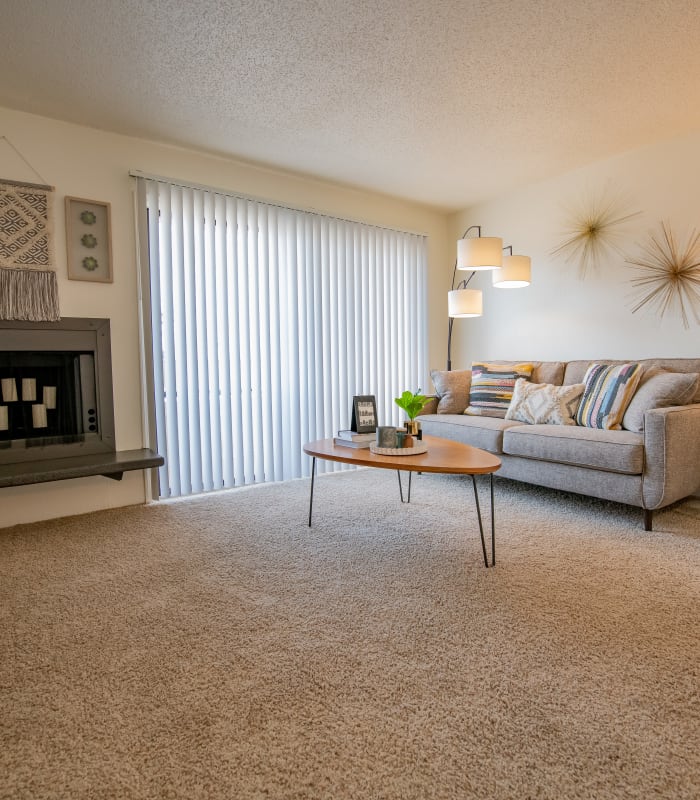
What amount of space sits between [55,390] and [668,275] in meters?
4.00

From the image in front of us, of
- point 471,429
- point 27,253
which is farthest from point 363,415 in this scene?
point 27,253

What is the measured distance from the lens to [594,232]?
12.3 ft

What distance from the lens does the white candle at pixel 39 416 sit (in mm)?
2936

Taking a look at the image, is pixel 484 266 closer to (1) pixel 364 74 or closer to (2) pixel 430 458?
(1) pixel 364 74

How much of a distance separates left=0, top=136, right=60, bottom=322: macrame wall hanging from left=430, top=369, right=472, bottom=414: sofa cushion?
2.73m

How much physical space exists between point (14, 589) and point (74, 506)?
3.61ft

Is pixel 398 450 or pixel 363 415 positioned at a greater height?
pixel 363 415

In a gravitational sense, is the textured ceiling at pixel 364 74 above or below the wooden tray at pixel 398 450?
above

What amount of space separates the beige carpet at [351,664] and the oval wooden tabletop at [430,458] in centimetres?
44

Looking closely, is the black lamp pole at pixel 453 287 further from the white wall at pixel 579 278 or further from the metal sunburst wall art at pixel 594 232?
the metal sunburst wall art at pixel 594 232

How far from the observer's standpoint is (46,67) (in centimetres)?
240

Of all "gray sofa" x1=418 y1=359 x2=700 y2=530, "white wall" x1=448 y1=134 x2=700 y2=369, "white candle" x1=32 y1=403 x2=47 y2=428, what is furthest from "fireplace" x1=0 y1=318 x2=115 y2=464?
"white wall" x1=448 y1=134 x2=700 y2=369

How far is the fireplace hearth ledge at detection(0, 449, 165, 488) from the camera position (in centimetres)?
254

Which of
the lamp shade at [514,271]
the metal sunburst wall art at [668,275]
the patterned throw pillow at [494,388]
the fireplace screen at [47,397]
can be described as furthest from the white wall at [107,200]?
the metal sunburst wall art at [668,275]
